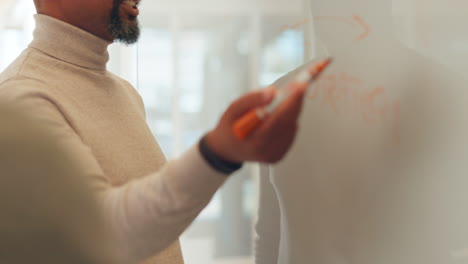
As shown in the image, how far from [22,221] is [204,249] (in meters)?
1.32

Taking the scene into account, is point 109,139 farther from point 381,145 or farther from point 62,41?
point 381,145

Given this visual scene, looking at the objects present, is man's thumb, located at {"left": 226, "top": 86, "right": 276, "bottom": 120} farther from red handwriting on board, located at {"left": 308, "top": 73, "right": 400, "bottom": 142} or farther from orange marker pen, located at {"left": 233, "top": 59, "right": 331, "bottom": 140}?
red handwriting on board, located at {"left": 308, "top": 73, "right": 400, "bottom": 142}

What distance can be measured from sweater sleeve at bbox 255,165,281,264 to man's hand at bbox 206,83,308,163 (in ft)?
1.66

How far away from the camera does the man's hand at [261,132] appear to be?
55 cm

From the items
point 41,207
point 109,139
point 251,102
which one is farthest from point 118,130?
point 41,207

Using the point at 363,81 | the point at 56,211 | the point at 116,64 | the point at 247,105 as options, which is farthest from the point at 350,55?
the point at 116,64

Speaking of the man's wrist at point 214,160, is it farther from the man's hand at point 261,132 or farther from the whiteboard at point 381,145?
the whiteboard at point 381,145

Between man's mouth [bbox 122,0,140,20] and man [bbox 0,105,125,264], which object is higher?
man's mouth [bbox 122,0,140,20]

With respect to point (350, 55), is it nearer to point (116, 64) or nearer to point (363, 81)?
point (363, 81)

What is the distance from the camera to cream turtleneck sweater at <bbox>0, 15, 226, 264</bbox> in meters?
0.65

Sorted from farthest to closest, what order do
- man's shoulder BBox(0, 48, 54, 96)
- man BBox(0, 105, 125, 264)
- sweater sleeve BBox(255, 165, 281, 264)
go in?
1. sweater sleeve BBox(255, 165, 281, 264)
2. man's shoulder BBox(0, 48, 54, 96)
3. man BBox(0, 105, 125, 264)

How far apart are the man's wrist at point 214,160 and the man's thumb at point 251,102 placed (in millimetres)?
49

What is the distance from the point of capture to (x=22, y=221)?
39 cm

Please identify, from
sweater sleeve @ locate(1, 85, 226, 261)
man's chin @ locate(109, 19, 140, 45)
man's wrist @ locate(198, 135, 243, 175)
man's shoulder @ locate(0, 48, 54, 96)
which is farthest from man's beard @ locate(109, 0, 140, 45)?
man's wrist @ locate(198, 135, 243, 175)
